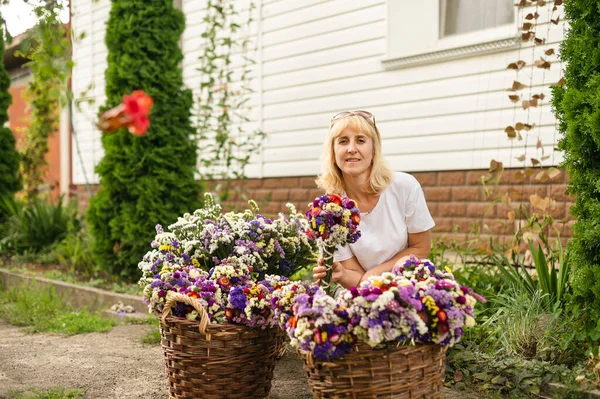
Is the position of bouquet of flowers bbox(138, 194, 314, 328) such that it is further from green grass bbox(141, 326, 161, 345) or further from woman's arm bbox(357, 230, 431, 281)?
green grass bbox(141, 326, 161, 345)

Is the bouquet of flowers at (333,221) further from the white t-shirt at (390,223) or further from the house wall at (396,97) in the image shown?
the house wall at (396,97)

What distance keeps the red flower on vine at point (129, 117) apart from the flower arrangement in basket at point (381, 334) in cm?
143

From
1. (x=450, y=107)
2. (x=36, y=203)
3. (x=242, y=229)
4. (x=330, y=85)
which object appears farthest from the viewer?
(x=36, y=203)

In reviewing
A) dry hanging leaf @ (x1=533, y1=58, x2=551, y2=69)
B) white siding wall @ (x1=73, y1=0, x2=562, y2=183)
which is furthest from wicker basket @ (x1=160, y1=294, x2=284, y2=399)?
white siding wall @ (x1=73, y1=0, x2=562, y2=183)

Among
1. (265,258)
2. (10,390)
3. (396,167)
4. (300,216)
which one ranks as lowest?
(10,390)

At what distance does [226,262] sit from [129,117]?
2.21 m

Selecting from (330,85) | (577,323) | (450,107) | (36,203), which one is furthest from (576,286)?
(36,203)

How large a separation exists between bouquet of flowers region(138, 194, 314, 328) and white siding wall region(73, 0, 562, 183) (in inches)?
97.9

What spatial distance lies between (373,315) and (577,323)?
1591 millimetres

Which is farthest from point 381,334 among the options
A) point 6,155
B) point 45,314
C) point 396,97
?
point 6,155

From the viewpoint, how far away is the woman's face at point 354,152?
3.31 metres

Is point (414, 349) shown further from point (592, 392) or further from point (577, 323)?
point (577, 323)

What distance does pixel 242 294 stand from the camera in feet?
10.1

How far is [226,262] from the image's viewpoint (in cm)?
342
